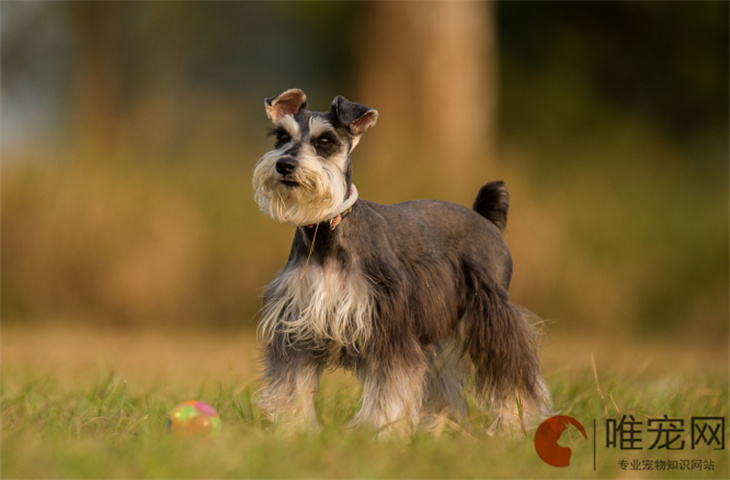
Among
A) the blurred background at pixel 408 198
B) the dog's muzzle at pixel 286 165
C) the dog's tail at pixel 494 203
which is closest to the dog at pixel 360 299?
the dog's muzzle at pixel 286 165

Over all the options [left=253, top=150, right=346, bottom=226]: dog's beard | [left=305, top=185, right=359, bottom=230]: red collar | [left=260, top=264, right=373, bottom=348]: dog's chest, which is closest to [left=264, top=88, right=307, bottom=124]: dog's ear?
[left=253, top=150, right=346, bottom=226]: dog's beard

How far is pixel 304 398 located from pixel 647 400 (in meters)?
2.18

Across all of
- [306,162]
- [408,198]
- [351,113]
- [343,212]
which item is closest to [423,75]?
[408,198]

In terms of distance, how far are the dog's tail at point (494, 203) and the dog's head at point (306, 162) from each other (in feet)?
3.78

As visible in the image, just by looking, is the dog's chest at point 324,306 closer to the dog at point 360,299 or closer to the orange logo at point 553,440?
the dog at point 360,299

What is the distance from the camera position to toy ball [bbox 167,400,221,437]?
379 centimetres

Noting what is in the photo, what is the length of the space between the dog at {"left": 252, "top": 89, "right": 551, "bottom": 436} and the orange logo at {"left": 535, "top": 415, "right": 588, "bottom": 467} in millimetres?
154

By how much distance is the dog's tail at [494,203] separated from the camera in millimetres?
5141

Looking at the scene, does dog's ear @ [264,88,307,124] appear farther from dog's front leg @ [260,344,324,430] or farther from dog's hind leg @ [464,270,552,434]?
dog's hind leg @ [464,270,552,434]

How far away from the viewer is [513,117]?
672 inches

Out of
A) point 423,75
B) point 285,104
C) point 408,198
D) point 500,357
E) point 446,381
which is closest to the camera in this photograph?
point 285,104

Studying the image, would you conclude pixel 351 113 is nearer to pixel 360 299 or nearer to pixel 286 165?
pixel 286 165

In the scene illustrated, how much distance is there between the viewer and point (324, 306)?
400cm

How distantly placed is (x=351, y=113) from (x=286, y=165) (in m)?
0.45
